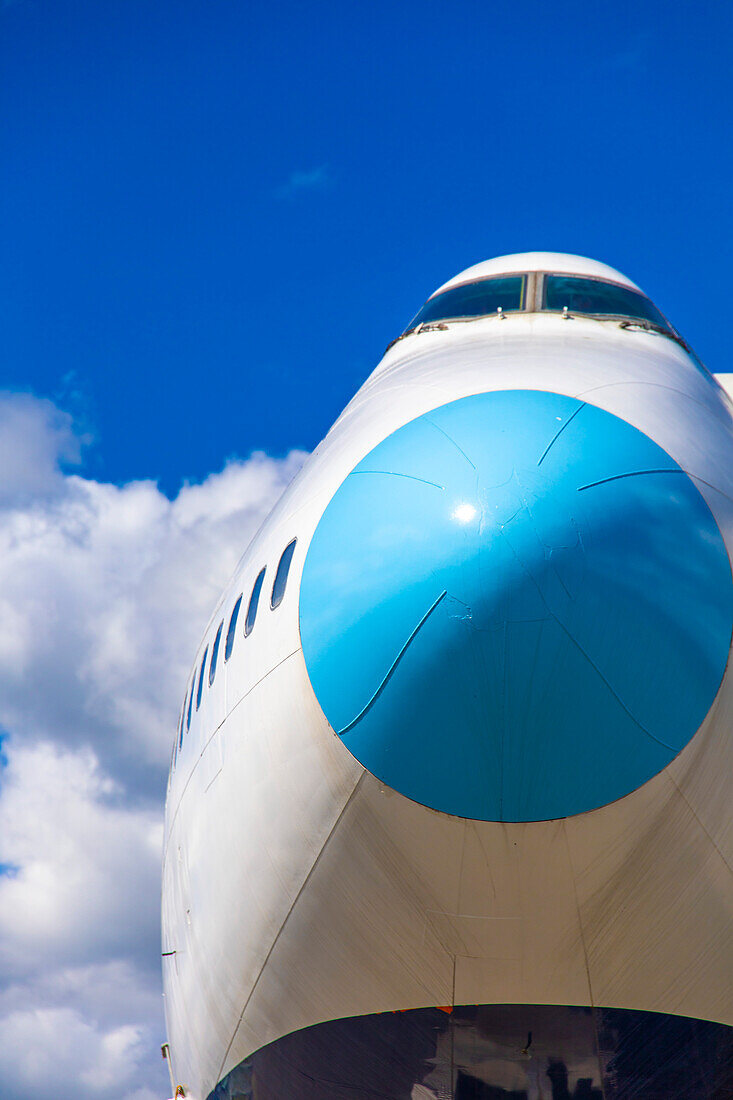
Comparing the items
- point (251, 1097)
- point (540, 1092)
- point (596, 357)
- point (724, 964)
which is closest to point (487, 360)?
point (596, 357)

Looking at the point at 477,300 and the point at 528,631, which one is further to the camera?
the point at 477,300

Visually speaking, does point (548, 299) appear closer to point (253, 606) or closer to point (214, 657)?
point (253, 606)

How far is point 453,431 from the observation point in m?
5.25

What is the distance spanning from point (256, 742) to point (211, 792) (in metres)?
0.77

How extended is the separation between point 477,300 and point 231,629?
122 inches

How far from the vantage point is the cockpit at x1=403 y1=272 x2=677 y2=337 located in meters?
7.75

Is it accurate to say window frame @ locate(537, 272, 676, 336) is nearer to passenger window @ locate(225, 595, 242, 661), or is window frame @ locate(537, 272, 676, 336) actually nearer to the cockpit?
the cockpit

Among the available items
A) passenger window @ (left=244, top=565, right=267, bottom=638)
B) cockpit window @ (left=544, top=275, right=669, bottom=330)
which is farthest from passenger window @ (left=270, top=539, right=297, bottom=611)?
cockpit window @ (left=544, top=275, right=669, bottom=330)

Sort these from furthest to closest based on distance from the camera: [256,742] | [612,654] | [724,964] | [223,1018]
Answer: [223,1018] < [256,742] < [724,964] < [612,654]

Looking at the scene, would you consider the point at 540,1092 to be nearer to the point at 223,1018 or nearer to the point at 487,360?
the point at 223,1018

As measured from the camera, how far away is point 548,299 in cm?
783

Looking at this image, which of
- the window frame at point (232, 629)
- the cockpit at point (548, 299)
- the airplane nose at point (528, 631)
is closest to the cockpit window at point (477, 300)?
the cockpit at point (548, 299)

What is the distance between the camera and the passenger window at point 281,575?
573 cm

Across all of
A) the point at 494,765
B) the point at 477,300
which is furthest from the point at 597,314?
the point at 494,765
